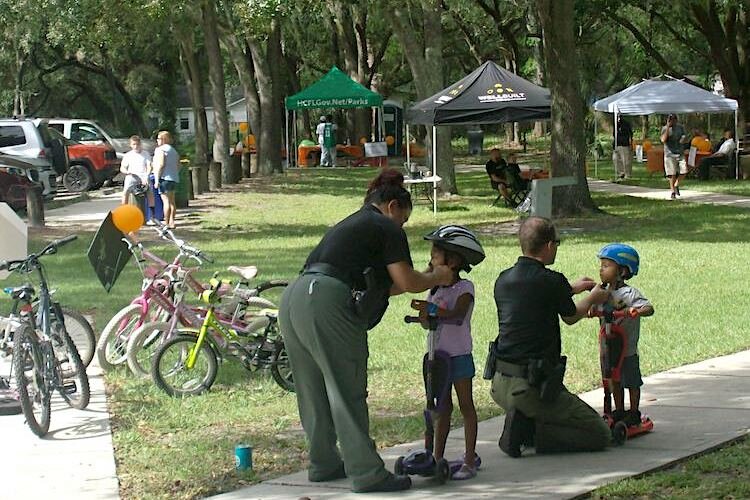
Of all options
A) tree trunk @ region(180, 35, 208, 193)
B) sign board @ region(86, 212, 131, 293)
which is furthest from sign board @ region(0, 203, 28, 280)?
tree trunk @ region(180, 35, 208, 193)

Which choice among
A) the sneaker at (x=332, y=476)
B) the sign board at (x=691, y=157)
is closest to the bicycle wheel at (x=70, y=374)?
the sneaker at (x=332, y=476)

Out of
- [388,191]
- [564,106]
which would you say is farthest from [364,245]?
[564,106]

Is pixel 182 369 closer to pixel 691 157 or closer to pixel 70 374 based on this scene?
pixel 70 374

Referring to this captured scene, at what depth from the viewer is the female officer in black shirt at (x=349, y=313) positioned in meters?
6.40

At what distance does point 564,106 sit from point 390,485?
17.2 m

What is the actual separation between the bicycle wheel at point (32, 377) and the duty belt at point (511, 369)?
9.77ft

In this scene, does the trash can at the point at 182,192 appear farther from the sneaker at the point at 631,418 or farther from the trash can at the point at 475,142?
the trash can at the point at 475,142

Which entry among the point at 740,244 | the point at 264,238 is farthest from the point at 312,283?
the point at 264,238

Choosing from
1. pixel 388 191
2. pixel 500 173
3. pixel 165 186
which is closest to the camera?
pixel 388 191

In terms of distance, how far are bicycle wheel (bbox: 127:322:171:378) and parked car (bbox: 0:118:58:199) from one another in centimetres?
1869

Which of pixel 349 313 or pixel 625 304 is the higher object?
pixel 349 313

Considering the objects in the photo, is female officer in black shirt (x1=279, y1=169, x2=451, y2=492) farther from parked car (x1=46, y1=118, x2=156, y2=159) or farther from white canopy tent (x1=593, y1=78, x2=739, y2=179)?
parked car (x1=46, y1=118, x2=156, y2=159)

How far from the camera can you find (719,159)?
3241 cm

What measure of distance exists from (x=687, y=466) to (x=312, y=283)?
7.50ft
